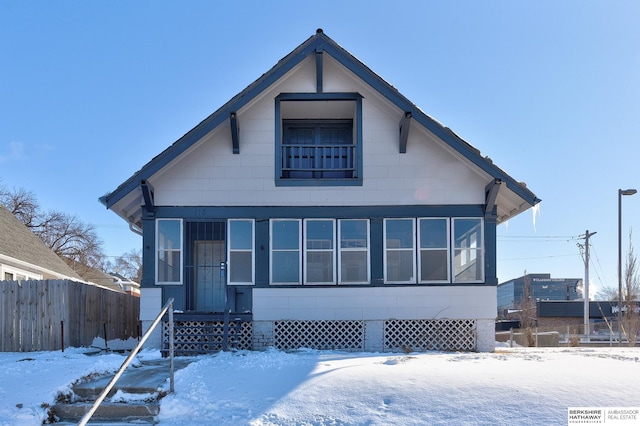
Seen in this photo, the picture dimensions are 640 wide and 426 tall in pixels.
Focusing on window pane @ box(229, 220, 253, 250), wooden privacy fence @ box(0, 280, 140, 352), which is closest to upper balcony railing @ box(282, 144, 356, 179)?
window pane @ box(229, 220, 253, 250)

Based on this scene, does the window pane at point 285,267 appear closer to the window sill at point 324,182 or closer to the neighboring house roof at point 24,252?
the window sill at point 324,182

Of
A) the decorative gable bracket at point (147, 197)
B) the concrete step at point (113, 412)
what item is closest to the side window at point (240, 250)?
the decorative gable bracket at point (147, 197)

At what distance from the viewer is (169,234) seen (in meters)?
13.5

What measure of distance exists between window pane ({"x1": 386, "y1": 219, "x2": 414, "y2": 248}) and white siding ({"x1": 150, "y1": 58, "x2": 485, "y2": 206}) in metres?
0.47

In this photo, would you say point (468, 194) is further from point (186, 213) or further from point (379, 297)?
A: point (186, 213)

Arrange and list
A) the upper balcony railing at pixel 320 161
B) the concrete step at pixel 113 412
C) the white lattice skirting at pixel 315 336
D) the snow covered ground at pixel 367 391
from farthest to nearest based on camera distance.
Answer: the upper balcony railing at pixel 320 161 < the white lattice skirting at pixel 315 336 < the concrete step at pixel 113 412 < the snow covered ground at pixel 367 391

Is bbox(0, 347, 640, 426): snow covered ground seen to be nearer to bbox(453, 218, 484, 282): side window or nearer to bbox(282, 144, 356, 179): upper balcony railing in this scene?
bbox(453, 218, 484, 282): side window

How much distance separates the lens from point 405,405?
7.18m

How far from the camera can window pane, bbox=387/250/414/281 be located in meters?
13.4

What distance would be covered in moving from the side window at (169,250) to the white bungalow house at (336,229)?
0.02 m

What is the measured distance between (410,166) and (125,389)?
8.20 m

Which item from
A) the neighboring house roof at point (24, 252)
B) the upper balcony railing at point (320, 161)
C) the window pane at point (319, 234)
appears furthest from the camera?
the neighboring house roof at point (24, 252)

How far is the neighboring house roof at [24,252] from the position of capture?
60.8 ft

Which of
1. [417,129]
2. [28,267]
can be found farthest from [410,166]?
[28,267]
